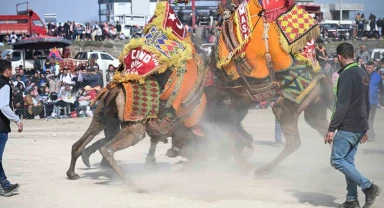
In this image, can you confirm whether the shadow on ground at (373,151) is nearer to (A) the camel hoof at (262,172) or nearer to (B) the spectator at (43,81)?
(A) the camel hoof at (262,172)

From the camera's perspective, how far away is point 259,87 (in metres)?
10.5

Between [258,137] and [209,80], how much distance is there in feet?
16.6

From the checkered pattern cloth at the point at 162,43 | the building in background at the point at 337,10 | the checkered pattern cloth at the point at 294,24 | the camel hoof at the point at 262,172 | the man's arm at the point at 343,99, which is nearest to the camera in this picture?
the man's arm at the point at 343,99

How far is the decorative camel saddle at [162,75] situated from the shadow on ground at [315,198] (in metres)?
1.99

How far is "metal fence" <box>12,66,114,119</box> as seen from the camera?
65.0 feet

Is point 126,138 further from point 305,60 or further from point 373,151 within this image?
point 373,151

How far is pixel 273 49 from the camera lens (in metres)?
10.2

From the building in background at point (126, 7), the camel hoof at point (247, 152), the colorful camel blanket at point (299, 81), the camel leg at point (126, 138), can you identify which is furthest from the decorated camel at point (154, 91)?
the building in background at point (126, 7)

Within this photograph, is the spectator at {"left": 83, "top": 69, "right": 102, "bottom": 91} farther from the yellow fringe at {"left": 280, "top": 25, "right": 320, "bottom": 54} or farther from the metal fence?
the yellow fringe at {"left": 280, "top": 25, "right": 320, "bottom": 54}

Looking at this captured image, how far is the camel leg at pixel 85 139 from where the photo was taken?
1031cm

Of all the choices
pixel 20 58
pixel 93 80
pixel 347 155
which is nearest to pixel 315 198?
pixel 347 155

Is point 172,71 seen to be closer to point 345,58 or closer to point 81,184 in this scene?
point 81,184

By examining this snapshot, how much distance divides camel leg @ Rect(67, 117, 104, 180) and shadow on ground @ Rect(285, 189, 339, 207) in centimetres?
287

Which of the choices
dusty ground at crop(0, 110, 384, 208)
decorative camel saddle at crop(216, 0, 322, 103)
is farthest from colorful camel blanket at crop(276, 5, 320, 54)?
dusty ground at crop(0, 110, 384, 208)
